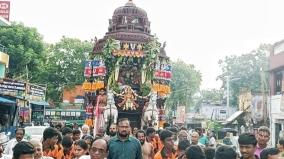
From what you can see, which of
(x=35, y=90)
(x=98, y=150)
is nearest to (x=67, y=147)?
(x=98, y=150)

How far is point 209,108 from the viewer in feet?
179

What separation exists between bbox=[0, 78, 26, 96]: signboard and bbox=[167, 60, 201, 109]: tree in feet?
117

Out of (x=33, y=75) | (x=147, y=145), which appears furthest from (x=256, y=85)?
(x=147, y=145)

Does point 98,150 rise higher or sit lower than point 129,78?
lower

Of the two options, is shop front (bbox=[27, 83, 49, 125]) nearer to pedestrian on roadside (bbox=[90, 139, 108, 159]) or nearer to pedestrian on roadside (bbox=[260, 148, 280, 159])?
pedestrian on roadside (bbox=[90, 139, 108, 159])

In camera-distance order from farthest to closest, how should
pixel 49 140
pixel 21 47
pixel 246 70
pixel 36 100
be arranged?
1. pixel 246 70
2. pixel 21 47
3. pixel 36 100
4. pixel 49 140

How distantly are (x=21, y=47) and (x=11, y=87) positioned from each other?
15.2 meters

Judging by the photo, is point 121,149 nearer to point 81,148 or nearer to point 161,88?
point 81,148

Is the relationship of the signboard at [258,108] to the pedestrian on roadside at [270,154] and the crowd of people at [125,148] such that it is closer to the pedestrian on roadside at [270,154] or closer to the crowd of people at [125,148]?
the crowd of people at [125,148]

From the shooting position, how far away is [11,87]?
23625 millimetres

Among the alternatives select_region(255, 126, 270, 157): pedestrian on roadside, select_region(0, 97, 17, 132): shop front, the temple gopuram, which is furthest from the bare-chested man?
select_region(0, 97, 17, 132): shop front

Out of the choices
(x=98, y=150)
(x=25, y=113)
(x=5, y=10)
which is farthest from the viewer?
(x=5, y=10)

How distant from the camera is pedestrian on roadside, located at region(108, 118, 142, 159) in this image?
6.07 metres

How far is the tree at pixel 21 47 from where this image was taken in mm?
38281
